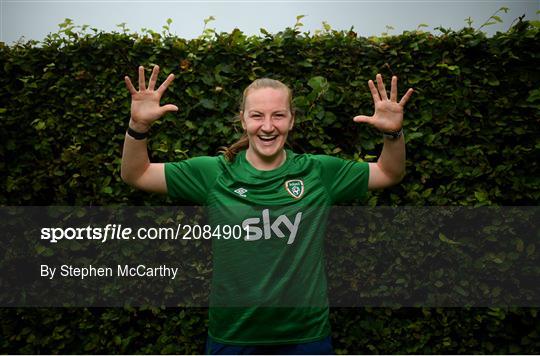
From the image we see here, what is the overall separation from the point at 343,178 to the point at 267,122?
0.52 meters

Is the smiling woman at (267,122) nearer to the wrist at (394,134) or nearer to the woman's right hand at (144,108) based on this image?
the woman's right hand at (144,108)

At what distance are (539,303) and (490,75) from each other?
185 cm

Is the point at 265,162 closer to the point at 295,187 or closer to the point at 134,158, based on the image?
the point at 295,187

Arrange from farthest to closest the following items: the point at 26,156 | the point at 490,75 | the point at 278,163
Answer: the point at 26,156
the point at 490,75
the point at 278,163

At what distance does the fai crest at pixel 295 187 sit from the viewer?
2.36 metres

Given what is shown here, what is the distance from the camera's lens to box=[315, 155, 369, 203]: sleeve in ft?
8.25

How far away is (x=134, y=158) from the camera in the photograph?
94.9 inches

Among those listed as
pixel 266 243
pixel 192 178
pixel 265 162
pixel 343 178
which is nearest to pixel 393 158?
pixel 343 178

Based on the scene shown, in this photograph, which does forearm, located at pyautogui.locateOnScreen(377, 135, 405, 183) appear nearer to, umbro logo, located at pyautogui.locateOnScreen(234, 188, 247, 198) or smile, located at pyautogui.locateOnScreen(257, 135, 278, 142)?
smile, located at pyautogui.locateOnScreen(257, 135, 278, 142)

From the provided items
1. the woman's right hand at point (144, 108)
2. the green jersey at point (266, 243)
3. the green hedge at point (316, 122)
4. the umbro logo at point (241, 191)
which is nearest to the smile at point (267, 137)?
the green jersey at point (266, 243)

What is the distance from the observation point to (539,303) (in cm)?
384

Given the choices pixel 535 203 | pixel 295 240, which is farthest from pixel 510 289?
pixel 295 240

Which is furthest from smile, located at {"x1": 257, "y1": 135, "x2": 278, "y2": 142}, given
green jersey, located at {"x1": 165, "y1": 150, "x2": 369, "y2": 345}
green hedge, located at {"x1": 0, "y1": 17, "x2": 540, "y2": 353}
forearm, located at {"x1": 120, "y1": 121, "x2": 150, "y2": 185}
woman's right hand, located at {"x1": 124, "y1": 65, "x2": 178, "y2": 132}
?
green hedge, located at {"x1": 0, "y1": 17, "x2": 540, "y2": 353}

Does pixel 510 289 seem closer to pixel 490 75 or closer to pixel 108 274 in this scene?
pixel 490 75
